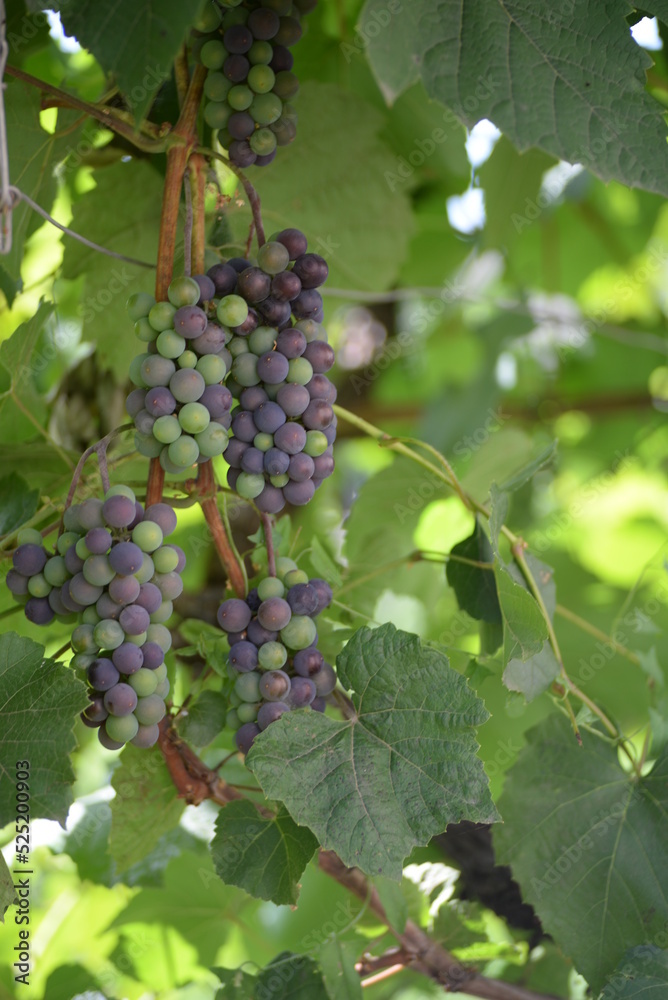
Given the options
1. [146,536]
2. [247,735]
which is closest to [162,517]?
[146,536]

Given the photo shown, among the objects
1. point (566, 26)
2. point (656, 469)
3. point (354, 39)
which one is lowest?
point (656, 469)

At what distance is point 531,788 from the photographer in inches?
42.6

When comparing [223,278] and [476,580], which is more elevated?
[223,278]

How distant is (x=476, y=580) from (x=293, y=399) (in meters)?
0.40

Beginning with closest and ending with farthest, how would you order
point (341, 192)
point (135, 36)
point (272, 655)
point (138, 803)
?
point (135, 36), point (272, 655), point (138, 803), point (341, 192)

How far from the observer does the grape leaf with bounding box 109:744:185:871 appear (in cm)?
97

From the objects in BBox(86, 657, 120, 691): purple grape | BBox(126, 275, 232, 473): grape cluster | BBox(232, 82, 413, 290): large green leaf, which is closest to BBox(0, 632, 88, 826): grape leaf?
BBox(86, 657, 120, 691): purple grape

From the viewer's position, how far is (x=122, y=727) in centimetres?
77

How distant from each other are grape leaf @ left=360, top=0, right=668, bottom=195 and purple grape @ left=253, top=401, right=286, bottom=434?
366mm

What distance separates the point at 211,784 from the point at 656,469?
2191mm

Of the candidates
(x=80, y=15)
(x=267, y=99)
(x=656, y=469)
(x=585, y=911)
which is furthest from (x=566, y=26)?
(x=656, y=469)

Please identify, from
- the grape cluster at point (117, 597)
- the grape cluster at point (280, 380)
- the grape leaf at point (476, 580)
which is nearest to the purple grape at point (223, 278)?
the grape cluster at point (280, 380)

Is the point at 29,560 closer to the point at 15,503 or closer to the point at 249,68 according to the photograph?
the point at 15,503

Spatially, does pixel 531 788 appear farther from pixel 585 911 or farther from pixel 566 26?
pixel 566 26
